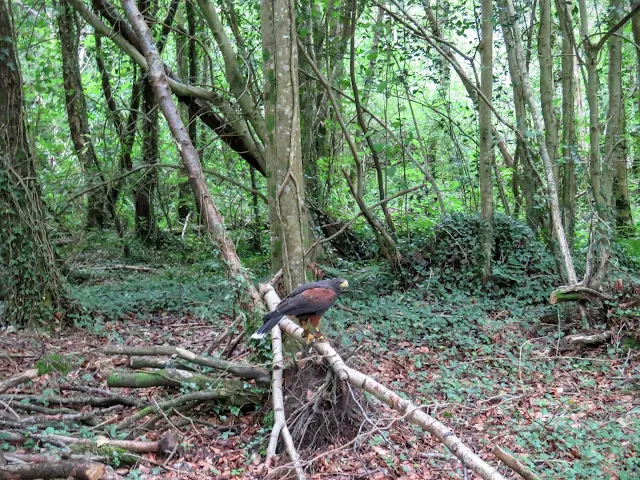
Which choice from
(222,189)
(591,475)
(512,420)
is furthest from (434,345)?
(222,189)

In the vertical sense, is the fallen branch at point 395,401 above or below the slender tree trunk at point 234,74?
below

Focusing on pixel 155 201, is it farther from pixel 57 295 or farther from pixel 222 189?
pixel 57 295

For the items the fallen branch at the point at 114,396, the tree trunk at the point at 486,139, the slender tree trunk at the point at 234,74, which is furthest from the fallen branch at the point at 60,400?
the tree trunk at the point at 486,139

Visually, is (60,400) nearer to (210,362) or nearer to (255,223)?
(210,362)

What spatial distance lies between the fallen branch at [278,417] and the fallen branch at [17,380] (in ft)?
7.21

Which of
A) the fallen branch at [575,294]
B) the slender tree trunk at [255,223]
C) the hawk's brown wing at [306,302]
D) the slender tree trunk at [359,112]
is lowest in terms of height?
the fallen branch at [575,294]

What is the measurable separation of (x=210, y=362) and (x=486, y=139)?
6.52m

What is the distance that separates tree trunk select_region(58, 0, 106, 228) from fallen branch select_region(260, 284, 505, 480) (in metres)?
6.26

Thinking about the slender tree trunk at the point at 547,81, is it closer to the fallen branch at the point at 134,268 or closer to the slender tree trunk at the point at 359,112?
the slender tree trunk at the point at 359,112

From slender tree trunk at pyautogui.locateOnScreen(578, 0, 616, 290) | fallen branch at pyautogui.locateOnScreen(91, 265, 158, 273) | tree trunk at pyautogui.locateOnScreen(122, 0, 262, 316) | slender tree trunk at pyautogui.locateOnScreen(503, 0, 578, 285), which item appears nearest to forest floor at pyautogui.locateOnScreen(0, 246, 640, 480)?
tree trunk at pyautogui.locateOnScreen(122, 0, 262, 316)

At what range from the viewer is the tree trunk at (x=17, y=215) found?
7.36 m

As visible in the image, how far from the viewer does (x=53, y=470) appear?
12.3 feet

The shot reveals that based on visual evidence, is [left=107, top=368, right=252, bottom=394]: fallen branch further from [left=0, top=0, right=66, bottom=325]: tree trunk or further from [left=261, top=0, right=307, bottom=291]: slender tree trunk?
[left=0, top=0, right=66, bottom=325]: tree trunk

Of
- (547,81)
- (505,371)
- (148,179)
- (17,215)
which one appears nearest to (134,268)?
(148,179)
